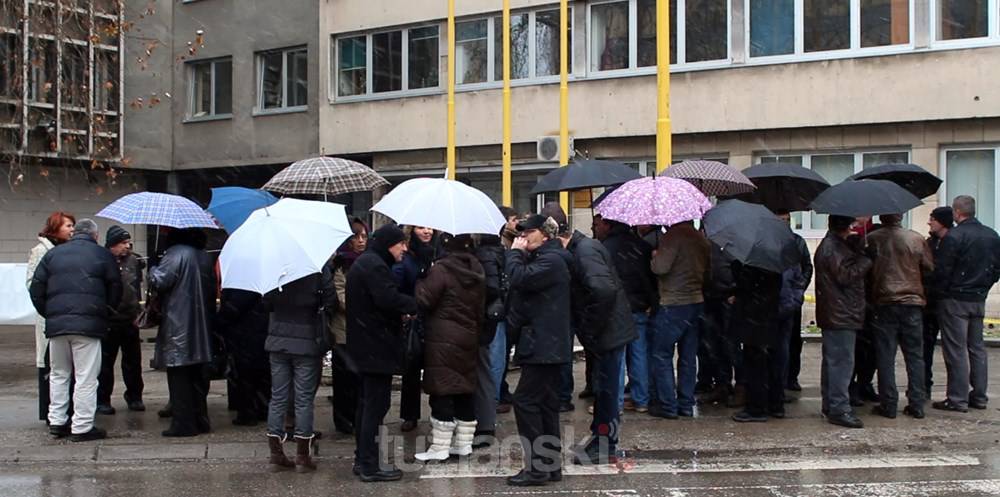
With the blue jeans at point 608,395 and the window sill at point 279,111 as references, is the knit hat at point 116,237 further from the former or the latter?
the window sill at point 279,111

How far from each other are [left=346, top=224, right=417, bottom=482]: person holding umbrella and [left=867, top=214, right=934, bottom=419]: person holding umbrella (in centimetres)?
445

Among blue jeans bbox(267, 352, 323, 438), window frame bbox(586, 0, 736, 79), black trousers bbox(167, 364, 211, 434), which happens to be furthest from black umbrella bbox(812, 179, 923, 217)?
window frame bbox(586, 0, 736, 79)

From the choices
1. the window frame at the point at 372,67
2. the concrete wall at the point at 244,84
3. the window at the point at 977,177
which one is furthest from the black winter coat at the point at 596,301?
the concrete wall at the point at 244,84

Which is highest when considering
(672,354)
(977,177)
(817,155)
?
(817,155)

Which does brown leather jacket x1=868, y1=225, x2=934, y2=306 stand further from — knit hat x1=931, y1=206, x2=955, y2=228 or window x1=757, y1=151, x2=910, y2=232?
window x1=757, y1=151, x2=910, y2=232

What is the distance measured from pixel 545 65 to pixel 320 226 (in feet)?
50.1

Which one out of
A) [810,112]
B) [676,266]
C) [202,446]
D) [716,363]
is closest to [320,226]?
[202,446]

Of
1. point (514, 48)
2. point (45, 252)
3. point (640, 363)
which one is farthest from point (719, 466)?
point (514, 48)

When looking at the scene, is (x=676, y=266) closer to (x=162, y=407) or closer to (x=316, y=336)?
(x=316, y=336)

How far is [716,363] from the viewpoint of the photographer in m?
10.4

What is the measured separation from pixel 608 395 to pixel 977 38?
13.5m

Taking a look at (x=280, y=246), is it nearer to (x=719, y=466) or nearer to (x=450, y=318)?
(x=450, y=318)

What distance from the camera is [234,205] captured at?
991 cm

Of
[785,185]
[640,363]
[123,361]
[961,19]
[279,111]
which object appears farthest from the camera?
[279,111]
